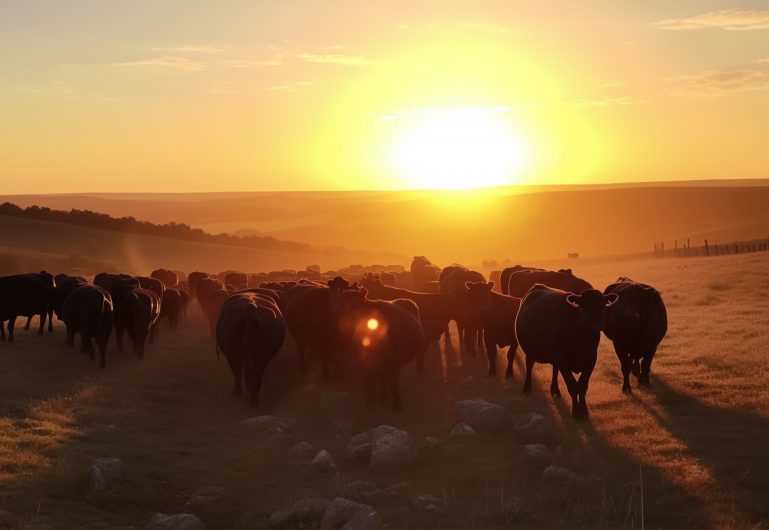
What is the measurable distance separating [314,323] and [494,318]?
4508 mm

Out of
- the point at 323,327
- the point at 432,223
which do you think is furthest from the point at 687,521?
the point at 432,223

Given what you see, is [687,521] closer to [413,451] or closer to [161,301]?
[413,451]

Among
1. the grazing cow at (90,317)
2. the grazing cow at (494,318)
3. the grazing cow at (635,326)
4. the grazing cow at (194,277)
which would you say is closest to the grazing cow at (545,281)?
the grazing cow at (494,318)

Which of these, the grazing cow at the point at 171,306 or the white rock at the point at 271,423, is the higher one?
the grazing cow at the point at 171,306

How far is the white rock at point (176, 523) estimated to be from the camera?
1013 cm

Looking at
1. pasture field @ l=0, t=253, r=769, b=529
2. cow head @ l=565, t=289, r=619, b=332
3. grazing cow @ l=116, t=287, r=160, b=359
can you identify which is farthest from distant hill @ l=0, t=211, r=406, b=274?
cow head @ l=565, t=289, r=619, b=332

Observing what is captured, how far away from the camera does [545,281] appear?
80.0 ft

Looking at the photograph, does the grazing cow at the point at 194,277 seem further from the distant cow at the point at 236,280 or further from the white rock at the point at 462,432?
the white rock at the point at 462,432

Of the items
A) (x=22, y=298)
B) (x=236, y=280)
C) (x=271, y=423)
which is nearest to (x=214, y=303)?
(x=22, y=298)

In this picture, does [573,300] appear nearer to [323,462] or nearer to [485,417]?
[485,417]

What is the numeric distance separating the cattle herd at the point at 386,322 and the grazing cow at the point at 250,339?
0.08ft

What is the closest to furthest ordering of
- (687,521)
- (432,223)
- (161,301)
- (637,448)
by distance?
(687,521) → (637,448) → (161,301) → (432,223)

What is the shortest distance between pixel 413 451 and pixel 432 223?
160939 mm

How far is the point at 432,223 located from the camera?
173 metres
